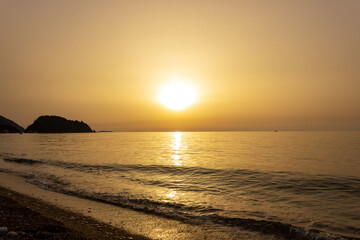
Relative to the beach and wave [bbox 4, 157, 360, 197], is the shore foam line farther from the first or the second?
wave [bbox 4, 157, 360, 197]

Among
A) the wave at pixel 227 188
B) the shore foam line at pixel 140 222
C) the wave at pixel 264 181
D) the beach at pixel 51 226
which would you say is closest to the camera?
the beach at pixel 51 226

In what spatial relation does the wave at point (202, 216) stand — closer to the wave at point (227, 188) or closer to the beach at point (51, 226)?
the wave at point (227, 188)

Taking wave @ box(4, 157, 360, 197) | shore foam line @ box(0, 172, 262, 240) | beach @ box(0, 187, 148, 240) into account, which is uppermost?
beach @ box(0, 187, 148, 240)

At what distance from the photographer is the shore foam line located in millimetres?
10492

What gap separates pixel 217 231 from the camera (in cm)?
1116

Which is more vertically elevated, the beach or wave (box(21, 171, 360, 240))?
the beach

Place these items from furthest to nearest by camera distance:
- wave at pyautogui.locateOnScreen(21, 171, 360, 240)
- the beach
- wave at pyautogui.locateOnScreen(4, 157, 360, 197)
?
wave at pyautogui.locateOnScreen(4, 157, 360, 197)
wave at pyautogui.locateOnScreen(21, 171, 360, 240)
the beach

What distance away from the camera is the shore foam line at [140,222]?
413 inches

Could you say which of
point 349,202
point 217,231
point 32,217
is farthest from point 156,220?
point 349,202

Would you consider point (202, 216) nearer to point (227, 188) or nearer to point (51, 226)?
point (51, 226)

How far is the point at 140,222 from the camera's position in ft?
39.0

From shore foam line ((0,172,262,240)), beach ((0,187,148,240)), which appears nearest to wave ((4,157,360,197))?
shore foam line ((0,172,262,240))

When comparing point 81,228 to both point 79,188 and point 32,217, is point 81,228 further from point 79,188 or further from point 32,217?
point 79,188

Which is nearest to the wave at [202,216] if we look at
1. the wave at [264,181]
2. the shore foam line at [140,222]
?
the shore foam line at [140,222]
